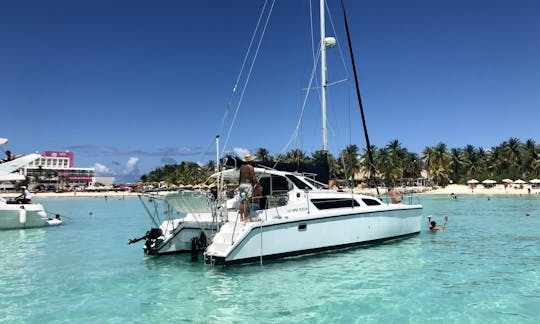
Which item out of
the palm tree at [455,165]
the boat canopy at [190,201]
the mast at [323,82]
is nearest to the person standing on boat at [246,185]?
the boat canopy at [190,201]

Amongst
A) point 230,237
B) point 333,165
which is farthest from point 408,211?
point 333,165

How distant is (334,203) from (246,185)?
3304 mm

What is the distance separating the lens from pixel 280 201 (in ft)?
43.8

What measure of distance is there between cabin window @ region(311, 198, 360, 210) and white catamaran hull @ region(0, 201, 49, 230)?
18554 millimetres

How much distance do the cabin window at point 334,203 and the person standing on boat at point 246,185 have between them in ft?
7.47

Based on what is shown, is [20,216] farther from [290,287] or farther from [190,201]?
[290,287]

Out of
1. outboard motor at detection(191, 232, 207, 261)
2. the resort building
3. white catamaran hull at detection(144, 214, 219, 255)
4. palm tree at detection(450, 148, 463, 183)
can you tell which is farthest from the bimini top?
the resort building

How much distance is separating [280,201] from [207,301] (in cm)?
517

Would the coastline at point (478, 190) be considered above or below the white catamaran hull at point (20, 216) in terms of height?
above

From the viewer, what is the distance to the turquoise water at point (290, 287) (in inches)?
310

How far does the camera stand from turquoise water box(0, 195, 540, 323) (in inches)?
310

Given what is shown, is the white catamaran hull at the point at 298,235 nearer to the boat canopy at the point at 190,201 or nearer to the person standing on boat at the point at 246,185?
the person standing on boat at the point at 246,185

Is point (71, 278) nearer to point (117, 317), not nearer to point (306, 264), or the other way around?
point (117, 317)

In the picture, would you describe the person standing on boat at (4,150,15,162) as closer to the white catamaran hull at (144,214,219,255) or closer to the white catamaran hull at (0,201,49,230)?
the white catamaran hull at (0,201,49,230)
